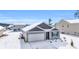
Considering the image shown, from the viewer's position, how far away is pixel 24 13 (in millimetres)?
2896

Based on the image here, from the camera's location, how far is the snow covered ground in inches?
115

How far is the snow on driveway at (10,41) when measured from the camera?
2936 mm

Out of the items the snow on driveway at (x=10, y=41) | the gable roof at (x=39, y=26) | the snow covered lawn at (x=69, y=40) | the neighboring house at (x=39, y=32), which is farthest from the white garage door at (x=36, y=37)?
the snow covered lawn at (x=69, y=40)

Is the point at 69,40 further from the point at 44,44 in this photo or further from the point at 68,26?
the point at 44,44

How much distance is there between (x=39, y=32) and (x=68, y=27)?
0.52 metres

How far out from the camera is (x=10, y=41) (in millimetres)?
A: 2961

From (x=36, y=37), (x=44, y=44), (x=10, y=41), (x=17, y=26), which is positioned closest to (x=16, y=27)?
(x=17, y=26)

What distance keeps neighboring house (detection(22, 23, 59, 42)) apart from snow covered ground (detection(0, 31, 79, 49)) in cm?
8

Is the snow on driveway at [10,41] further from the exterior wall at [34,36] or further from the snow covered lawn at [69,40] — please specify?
the snow covered lawn at [69,40]

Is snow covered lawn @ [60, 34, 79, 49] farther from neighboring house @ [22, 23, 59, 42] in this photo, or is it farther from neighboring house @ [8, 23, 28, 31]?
neighboring house @ [8, 23, 28, 31]

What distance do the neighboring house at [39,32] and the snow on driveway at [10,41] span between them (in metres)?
0.18
